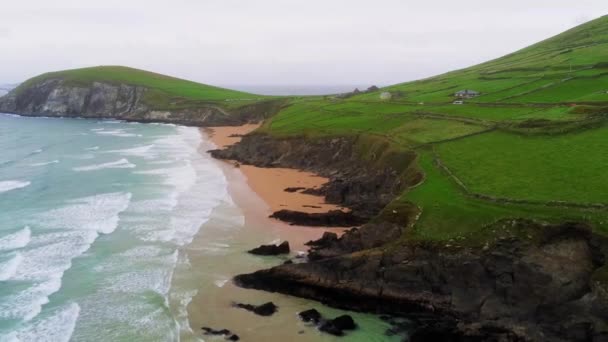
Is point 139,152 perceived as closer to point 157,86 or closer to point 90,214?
point 90,214

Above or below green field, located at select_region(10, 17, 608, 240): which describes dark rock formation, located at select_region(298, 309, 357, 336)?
below

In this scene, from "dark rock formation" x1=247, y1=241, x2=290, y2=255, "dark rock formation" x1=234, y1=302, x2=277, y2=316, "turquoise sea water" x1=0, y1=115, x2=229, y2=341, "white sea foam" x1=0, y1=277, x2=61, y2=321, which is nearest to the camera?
"turquoise sea water" x1=0, y1=115, x2=229, y2=341

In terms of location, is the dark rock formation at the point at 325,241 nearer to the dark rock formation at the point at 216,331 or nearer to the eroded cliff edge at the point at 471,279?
the eroded cliff edge at the point at 471,279

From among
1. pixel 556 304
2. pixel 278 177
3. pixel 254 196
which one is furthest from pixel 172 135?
pixel 556 304

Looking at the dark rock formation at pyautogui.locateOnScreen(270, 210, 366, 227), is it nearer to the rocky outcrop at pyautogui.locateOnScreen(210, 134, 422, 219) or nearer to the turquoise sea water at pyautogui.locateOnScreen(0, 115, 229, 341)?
the rocky outcrop at pyautogui.locateOnScreen(210, 134, 422, 219)

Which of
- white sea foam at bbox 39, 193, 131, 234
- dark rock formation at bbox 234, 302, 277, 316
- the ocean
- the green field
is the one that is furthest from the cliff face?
dark rock formation at bbox 234, 302, 277, 316

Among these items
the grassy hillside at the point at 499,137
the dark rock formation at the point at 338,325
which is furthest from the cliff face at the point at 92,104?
the dark rock formation at the point at 338,325

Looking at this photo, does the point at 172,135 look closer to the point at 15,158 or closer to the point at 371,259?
the point at 15,158
